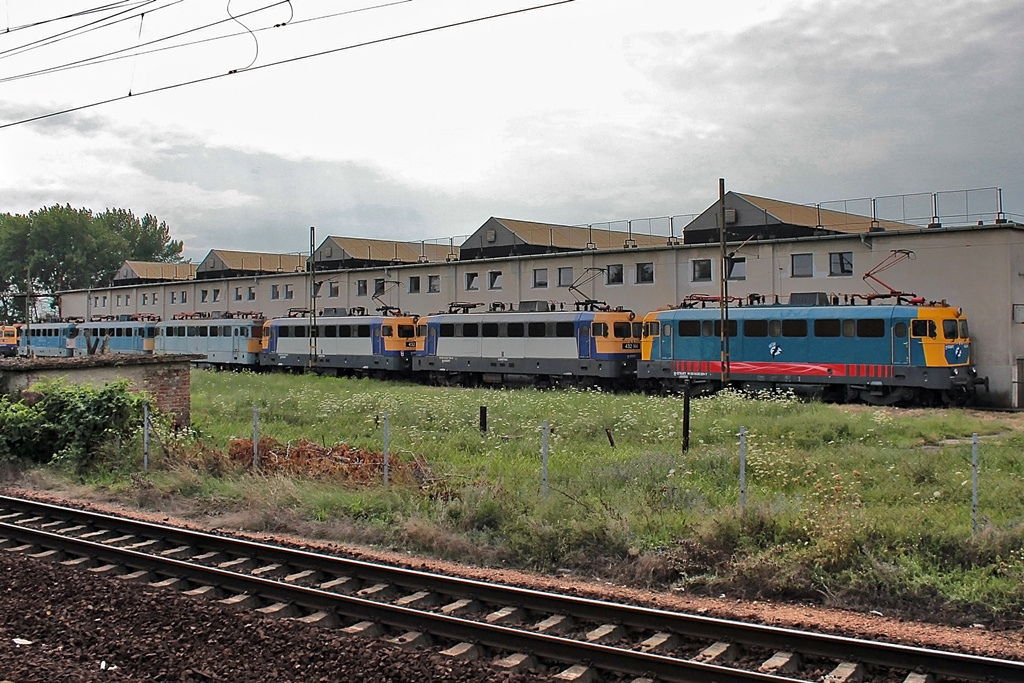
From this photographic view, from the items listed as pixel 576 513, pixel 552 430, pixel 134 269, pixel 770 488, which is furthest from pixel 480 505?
pixel 134 269

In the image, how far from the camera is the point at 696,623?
809 cm

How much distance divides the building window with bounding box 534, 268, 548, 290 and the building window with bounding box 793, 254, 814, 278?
487 inches

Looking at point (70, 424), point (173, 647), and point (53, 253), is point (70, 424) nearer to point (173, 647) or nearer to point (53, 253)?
point (173, 647)

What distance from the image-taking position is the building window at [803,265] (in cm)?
3469

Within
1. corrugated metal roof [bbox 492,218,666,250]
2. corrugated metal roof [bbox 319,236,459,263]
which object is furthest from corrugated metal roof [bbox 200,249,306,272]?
corrugated metal roof [bbox 492,218,666,250]

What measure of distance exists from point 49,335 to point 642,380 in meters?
50.2

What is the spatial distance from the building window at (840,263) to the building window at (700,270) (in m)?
5.08

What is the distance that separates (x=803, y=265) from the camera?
34.9m

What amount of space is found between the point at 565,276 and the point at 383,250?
69.2ft

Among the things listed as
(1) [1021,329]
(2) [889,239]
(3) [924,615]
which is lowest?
(3) [924,615]

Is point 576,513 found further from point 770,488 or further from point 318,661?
point 318,661

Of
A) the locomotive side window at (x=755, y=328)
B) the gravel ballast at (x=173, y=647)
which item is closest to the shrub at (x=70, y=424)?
the gravel ballast at (x=173, y=647)

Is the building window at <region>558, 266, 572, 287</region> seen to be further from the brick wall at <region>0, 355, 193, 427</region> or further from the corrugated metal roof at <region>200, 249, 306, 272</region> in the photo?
the corrugated metal roof at <region>200, 249, 306, 272</region>

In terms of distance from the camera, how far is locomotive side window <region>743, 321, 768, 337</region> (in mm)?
29189
